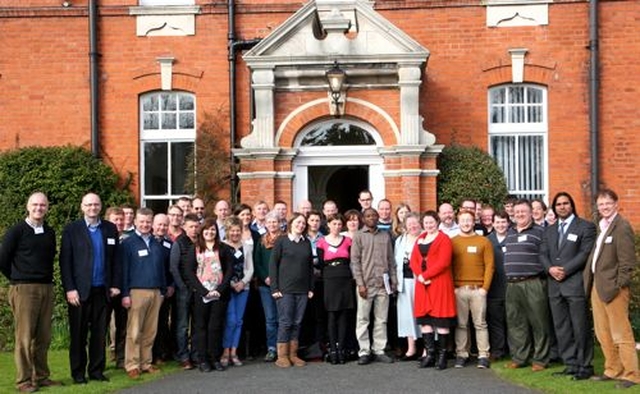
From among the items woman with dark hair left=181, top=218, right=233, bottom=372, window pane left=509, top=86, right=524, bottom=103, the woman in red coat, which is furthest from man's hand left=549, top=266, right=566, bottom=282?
window pane left=509, top=86, right=524, bottom=103

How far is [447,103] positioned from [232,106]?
3.73 metres

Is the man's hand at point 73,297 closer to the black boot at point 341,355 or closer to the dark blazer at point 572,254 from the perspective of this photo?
the black boot at point 341,355

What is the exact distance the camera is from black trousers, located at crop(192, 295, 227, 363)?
1019cm

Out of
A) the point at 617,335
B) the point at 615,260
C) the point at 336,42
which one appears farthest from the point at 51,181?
the point at 617,335

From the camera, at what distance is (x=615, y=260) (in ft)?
29.5

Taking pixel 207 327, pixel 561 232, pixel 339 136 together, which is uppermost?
pixel 339 136

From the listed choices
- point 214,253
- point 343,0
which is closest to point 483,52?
point 343,0

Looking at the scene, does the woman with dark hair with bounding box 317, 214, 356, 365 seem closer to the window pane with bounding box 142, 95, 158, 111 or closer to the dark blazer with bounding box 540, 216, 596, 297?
the dark blazer with bounding box 540, 216, 596, 297

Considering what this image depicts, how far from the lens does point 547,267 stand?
31.8 feet

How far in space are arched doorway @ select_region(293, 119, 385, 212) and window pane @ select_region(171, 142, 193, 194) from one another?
2997 millimetres

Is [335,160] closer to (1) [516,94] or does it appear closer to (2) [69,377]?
(1) [516,94]

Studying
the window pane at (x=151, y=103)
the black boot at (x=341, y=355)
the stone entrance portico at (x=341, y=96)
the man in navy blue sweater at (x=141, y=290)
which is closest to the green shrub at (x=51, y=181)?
the window pane at (x=151, y=103)

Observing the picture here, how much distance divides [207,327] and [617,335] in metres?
4.43

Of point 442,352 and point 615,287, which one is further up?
point 615,287
